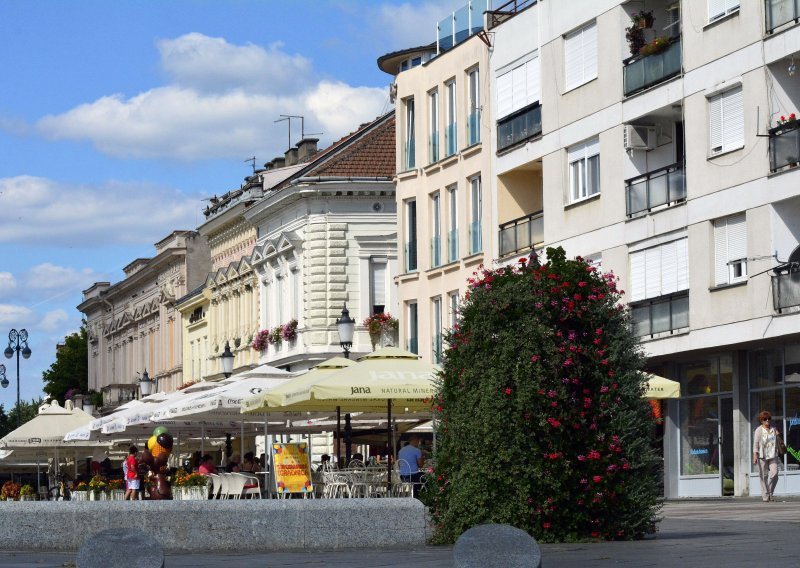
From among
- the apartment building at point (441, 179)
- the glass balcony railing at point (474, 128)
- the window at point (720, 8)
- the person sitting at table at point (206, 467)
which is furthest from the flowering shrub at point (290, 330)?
the person sitting at table at point (206, 467)

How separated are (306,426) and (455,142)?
1306cm

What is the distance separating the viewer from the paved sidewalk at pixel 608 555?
52.5 ft

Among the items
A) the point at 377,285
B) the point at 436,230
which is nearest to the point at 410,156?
the point at 436,230

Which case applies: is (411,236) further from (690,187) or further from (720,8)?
(720,8)

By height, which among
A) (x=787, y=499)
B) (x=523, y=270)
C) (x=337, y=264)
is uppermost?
(x=337, y=264)

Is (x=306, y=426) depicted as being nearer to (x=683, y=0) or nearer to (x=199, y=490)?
(x=683, y=0)

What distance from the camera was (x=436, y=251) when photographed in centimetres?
5462

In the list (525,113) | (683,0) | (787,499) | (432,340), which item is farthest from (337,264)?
(787,499)

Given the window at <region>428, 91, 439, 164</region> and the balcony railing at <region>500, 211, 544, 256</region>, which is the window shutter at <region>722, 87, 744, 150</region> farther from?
the window at <region>428, 91, 439, 164</region>

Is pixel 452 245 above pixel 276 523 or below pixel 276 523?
above

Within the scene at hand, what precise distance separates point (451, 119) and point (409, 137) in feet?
11.1

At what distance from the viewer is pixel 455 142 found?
174ft

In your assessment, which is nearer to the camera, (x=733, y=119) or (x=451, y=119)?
(x=733, y=119)

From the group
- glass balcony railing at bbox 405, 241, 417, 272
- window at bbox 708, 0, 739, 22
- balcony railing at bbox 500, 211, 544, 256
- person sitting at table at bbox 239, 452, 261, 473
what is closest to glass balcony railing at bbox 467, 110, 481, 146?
balcony railing at bbox 500, 211, 544, 256
